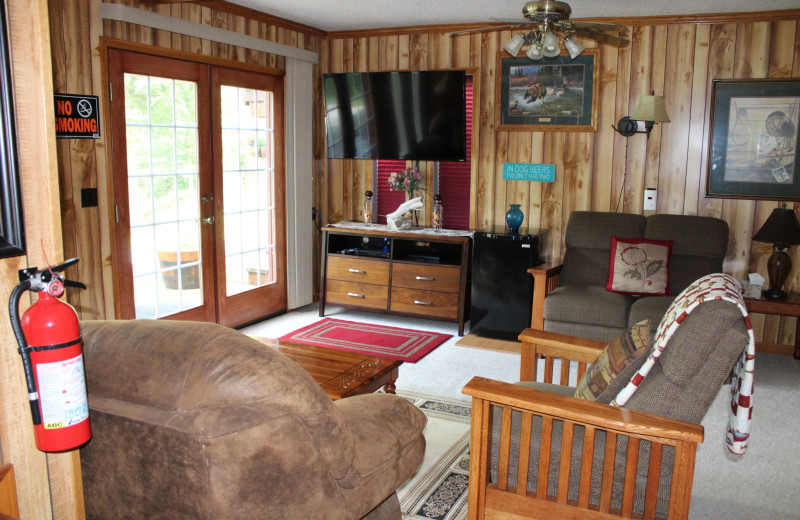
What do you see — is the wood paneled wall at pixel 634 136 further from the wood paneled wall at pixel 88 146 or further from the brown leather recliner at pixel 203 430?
the brown leather recliner at pixel 203 430

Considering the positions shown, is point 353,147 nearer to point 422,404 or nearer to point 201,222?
point 201,222

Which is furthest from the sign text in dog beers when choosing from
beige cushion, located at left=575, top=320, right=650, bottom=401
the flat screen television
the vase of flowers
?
beige cushion, located at left=575, top=320, right=650, bottom=401

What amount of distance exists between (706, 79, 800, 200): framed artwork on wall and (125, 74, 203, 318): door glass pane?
359 cm

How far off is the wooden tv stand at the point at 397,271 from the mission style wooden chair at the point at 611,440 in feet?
9.46

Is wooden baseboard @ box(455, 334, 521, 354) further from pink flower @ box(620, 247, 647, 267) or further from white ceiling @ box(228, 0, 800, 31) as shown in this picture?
white ceiling @ box(228, 0, 800, 31)

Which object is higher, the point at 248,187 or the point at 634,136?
the point at 634,136

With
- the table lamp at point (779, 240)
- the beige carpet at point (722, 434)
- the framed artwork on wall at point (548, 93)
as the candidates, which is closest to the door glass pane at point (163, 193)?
the beige carpet at point (722, 434)

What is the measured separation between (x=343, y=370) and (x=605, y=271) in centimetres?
242

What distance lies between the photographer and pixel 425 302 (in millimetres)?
5320

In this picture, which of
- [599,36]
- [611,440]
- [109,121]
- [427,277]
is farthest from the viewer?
[427,277]

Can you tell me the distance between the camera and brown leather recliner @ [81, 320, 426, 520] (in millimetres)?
1387

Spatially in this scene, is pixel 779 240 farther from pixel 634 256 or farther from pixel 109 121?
pixel 109 121

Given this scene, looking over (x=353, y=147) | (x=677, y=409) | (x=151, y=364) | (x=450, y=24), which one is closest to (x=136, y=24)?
(x=353, y=147)

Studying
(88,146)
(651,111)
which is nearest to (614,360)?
(651,111)
